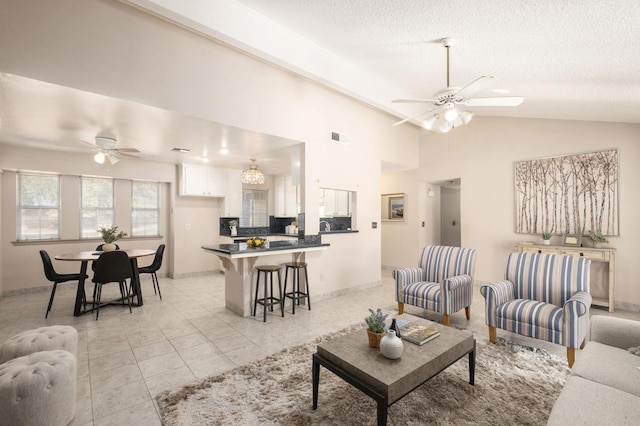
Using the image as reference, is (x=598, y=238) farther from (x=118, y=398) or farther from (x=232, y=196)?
(x=232, y=196)

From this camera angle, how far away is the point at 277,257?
14.7 ft

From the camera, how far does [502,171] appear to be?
541 cm

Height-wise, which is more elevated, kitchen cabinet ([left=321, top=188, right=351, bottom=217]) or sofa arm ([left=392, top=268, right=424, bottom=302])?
kitchen cabinet ([left=321, top=188, right=351, bottom=217])

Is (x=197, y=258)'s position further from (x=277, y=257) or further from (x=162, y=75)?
(x=162, y=75)

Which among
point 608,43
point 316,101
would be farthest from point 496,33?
point 316,101

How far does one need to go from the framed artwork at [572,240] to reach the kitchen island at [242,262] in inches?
152

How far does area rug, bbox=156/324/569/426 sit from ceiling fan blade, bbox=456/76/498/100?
2.36 meters

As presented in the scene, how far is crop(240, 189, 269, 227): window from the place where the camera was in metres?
7.63

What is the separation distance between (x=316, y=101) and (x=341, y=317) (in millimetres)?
3225

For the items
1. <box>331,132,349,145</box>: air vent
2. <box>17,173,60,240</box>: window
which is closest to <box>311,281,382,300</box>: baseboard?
<box>331,132,349,145</box>: air vent

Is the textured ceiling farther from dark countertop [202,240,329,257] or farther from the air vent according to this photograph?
dark countertop [202,240,329,257]

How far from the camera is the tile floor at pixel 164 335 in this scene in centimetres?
228

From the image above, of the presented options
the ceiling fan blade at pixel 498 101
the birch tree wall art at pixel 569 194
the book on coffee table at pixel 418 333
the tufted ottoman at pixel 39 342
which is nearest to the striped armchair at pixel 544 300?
the book on coffee table at pixel 418 333

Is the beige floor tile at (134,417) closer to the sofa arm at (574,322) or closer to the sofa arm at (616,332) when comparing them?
the sofa arm at (616,332)
